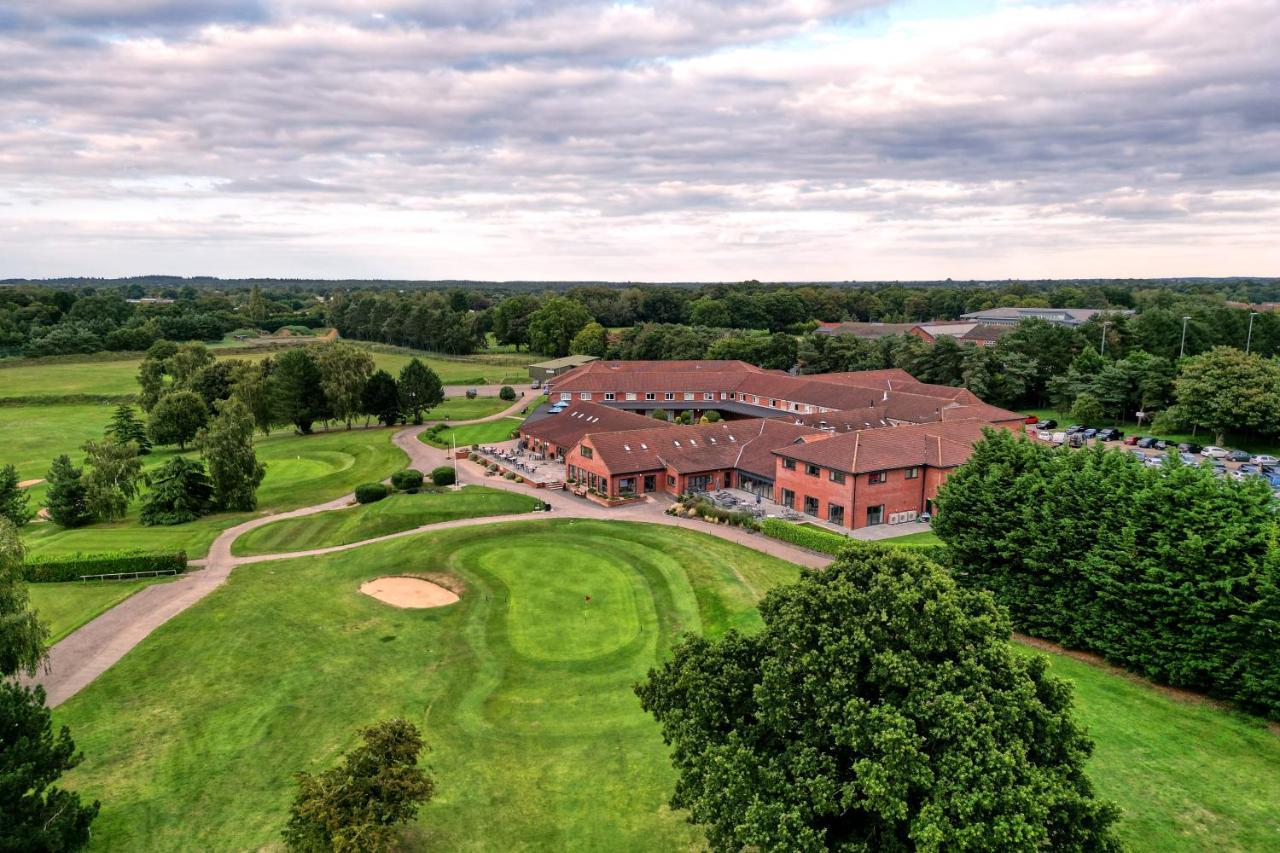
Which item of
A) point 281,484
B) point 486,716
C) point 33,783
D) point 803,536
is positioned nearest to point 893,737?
point 486,716

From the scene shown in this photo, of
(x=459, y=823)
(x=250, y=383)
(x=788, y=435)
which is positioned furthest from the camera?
(x=250, y=383)

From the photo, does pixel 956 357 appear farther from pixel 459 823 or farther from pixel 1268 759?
pixel 459 823

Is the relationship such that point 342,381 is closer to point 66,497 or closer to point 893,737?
point 66,497

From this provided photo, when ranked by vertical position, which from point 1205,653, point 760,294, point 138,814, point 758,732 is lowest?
point 138,814

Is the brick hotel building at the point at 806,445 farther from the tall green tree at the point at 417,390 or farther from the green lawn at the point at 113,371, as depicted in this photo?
the green lawn at the point at 113,371

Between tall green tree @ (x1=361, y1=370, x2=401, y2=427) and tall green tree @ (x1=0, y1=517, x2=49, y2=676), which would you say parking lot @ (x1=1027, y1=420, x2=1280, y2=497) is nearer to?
tall green tree @ (x1=0, y1=517, x2=49, y2=676)

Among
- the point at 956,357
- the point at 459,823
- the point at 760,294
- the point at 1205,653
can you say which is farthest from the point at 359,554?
the point at 760,294
